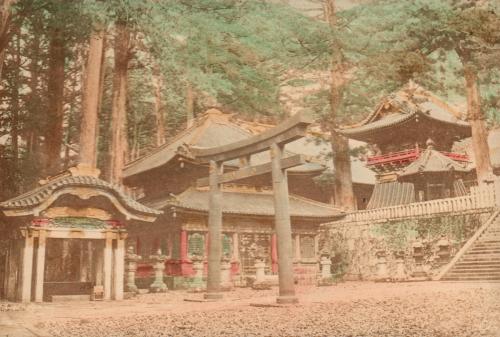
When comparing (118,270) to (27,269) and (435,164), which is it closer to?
(27,269)

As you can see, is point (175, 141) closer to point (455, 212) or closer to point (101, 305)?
point (101, 305)

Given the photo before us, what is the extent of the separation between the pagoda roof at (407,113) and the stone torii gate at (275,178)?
5.99 m

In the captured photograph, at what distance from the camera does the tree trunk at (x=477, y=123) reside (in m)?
9.01

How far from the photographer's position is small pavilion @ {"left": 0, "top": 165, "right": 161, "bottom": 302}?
837 cm

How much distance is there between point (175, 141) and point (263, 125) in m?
3.73

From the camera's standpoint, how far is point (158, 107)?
1203 cm

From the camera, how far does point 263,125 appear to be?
11125mm

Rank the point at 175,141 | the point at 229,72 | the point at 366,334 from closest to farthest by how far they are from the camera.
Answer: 1. the point at 366,334
2. the point at 229,72
3. the point at 175,141

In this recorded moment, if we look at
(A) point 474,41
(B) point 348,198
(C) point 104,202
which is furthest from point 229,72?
(B) point 348,198

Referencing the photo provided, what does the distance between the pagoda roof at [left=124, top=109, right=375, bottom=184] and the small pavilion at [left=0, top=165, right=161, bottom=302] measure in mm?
3519

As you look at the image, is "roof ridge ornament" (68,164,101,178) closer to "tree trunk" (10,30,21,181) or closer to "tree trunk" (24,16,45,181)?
"tree trunk" (10,30,21,181)

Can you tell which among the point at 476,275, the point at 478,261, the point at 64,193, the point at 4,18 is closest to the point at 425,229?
the point at 478,261

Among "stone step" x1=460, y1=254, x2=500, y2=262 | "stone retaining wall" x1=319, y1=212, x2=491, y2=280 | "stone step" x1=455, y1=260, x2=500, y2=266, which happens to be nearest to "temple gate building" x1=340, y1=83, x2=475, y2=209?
"stone retaining wall" x1=319, y1=212, x2=491, y2=280

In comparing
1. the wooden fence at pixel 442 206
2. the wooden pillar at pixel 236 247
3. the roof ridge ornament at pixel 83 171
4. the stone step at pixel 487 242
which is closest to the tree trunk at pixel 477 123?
the wooden fence at pixel 442 206
